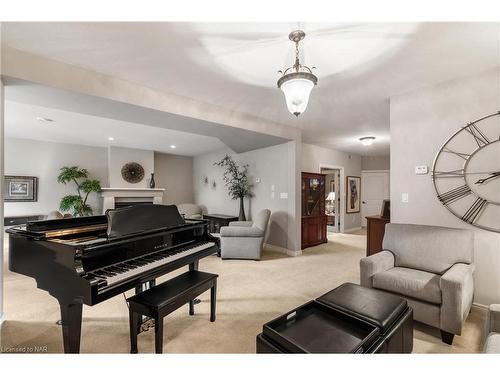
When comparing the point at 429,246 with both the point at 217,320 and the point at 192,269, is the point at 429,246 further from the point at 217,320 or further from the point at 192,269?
the point at 192,269

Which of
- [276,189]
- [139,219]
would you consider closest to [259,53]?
[139,219]

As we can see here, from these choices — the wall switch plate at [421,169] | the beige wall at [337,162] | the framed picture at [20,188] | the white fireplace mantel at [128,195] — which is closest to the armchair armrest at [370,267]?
the wall switch plate at [421,169]

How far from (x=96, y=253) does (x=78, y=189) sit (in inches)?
227

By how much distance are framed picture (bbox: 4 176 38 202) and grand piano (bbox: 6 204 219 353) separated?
5125 mm

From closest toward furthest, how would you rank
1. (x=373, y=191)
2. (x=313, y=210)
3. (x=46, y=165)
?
(x=313, y=210)
(x=46, y=165)
(x=373, y=191)

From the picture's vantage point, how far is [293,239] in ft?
14.7

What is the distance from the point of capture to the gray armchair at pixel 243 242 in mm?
4090

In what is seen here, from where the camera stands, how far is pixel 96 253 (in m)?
1.62

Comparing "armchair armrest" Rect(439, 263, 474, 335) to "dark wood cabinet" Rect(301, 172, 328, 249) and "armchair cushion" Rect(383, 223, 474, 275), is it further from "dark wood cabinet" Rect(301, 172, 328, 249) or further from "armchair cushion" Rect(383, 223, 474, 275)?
"dark wood cabinet" Rect(301, 172, 328, 249)

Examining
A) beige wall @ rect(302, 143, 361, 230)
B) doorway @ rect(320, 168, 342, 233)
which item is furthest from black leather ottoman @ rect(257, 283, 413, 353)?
doorway @ rect(320, 168, 342, 233)

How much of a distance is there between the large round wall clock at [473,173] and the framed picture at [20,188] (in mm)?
8071

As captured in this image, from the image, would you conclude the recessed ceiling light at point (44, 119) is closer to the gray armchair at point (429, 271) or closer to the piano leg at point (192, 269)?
the piano leg at point (192, 269)

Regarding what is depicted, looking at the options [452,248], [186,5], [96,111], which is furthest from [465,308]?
[96,111]

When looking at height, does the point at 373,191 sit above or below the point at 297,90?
below
